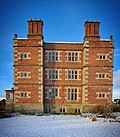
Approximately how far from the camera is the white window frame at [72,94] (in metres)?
20.1

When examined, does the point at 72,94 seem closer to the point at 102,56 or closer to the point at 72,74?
the point at 72,74

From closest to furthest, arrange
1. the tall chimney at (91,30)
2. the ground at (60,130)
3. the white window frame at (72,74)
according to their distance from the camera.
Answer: the ground at (60,130) < the tall chimney at (91,30) < the white window frame at (72,74)

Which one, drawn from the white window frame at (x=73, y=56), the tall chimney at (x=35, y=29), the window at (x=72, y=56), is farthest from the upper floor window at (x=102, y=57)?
→ the tall chimney at (x=35, y=29)

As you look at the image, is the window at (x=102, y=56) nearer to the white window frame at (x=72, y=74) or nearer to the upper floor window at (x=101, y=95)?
the white window frame at (x=72, y=74)

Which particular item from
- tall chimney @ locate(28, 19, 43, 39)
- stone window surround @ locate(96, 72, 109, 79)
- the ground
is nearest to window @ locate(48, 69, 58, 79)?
tall chimney @ locate(28, 19, 43, 39)

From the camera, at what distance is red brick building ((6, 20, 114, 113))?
63.1 ft

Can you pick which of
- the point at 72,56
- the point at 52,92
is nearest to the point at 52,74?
the point at 52,92

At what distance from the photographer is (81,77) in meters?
20.2

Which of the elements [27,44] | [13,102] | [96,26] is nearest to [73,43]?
[96,26]

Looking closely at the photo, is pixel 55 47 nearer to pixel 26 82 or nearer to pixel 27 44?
pixel 27 44

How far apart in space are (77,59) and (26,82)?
6.04 metres

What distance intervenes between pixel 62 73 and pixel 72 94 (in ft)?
8.36

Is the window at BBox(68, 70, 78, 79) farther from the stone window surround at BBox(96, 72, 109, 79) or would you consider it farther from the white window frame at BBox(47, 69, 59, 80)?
the stone window surround at BBox(96, 72, 109, 79)

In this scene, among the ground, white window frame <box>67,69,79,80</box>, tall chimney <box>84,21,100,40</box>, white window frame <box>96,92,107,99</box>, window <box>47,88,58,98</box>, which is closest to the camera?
the ground
